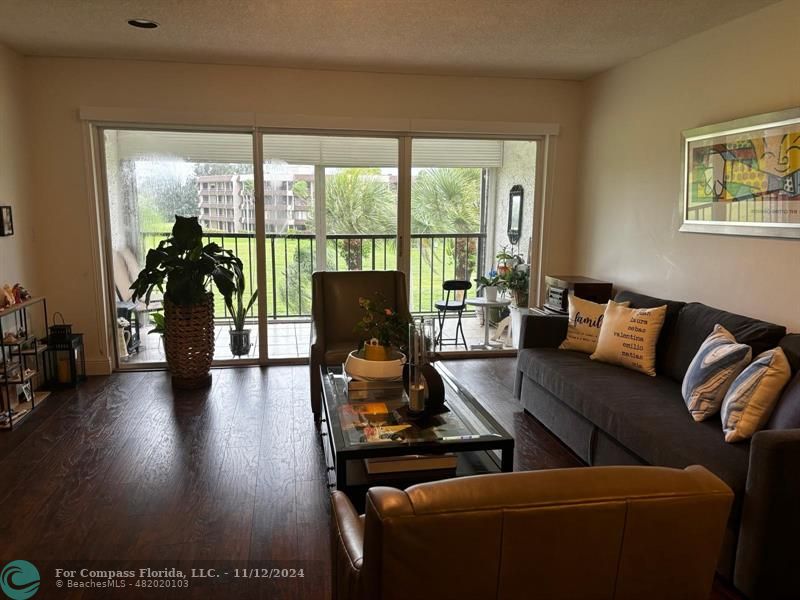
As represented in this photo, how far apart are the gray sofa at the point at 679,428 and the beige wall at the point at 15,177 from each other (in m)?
3.56

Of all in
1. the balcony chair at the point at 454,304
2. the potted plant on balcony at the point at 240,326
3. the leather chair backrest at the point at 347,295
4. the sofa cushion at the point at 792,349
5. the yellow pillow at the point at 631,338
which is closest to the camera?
the sofa cushion at the point at 792,349

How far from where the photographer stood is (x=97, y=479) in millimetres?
2867

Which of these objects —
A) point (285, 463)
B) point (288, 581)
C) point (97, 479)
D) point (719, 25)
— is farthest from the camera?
point (719, 25)

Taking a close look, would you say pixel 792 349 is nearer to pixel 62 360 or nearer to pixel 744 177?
pixel 744 177

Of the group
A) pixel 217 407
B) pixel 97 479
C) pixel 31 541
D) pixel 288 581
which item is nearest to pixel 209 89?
pixel 217 407

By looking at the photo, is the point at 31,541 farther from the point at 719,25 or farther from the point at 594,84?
the point at 594,84

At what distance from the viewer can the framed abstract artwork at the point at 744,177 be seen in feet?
9.50

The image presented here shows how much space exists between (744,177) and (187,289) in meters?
3.58

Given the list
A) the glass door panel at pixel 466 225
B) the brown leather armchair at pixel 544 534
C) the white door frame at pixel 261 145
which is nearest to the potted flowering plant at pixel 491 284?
the glass door panel at pixel 466 225

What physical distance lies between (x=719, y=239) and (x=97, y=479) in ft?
12.0

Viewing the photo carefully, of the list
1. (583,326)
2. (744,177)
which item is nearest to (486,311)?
(583,326)

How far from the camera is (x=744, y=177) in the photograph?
10.5ft

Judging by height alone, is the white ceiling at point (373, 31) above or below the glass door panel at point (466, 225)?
above

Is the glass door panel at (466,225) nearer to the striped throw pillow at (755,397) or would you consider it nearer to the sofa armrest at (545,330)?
the sofa armrest at (545,330)
